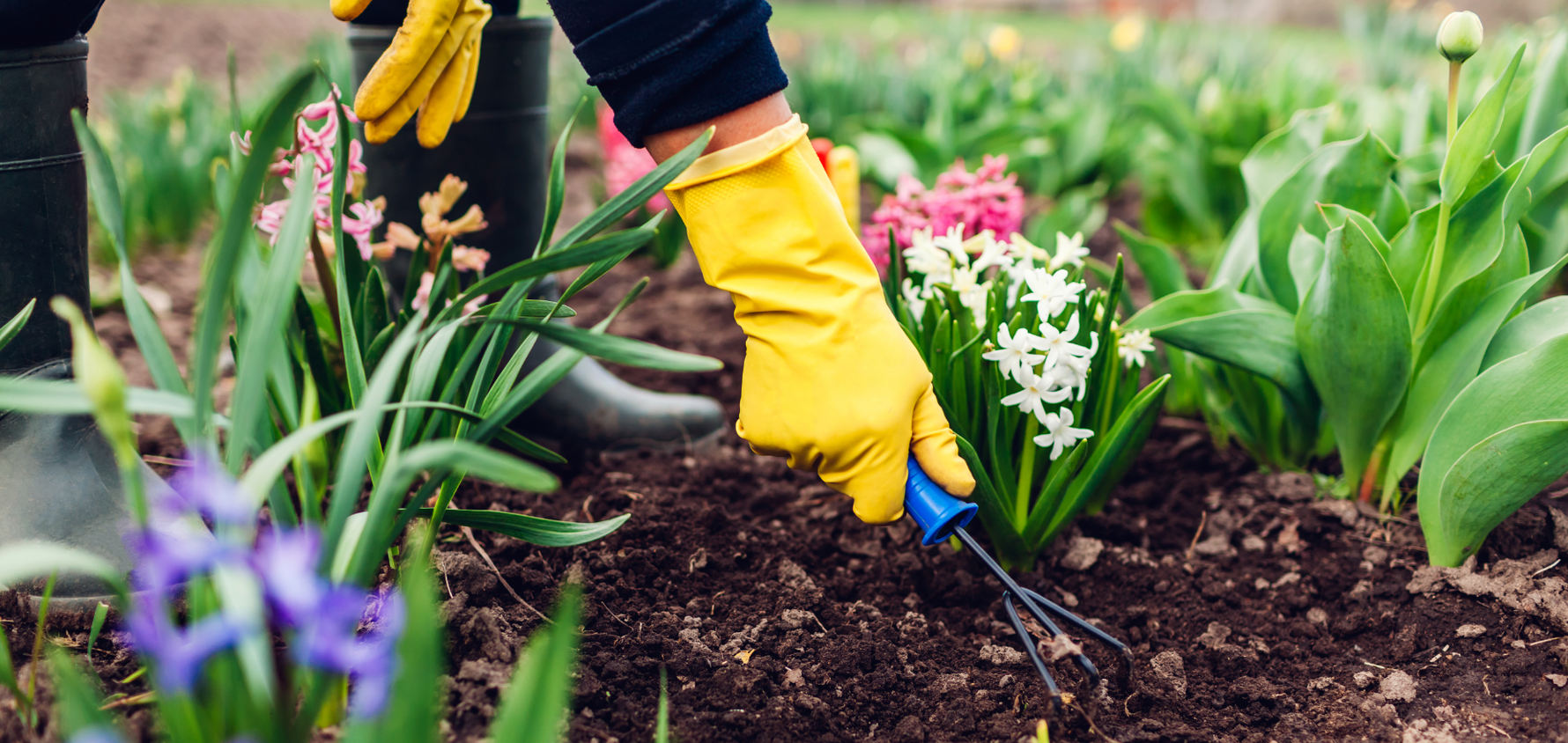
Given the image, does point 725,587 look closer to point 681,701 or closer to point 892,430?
point 681,701

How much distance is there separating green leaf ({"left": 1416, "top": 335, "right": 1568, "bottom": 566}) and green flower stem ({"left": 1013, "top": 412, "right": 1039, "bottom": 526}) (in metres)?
0.51

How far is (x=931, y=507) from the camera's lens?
1119 millimetres

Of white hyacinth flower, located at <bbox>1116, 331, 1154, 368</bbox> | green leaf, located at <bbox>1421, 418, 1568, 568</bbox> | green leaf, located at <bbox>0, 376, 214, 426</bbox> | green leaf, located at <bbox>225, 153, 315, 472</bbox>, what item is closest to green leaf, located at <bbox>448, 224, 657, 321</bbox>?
green leaf, located at <bbox>225, 153, 315, 472</bbox>

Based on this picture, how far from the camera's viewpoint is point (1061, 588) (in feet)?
4.50

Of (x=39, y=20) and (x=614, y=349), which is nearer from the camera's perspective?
(x=614, y=349)

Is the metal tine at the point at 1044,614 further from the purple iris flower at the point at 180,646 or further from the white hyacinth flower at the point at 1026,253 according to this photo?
the purple iris flower at the point at 180,646

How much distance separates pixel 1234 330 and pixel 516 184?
123 centimetres

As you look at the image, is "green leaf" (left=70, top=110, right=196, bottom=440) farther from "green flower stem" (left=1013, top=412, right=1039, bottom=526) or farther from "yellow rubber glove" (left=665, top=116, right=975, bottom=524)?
"green flower stem" (left=1013, top=412, right=1039, bottom=526)

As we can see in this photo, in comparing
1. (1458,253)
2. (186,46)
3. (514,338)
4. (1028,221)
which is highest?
(1458,253)

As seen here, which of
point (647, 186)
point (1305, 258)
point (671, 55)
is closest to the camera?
point (647, 186)

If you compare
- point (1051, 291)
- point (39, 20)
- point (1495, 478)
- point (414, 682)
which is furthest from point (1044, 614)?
point (39, 20)

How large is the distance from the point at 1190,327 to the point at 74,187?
59.6 inches

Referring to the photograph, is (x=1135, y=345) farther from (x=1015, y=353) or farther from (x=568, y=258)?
(x=568, y=258)

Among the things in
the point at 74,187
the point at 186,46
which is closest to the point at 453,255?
the point at 74,187
